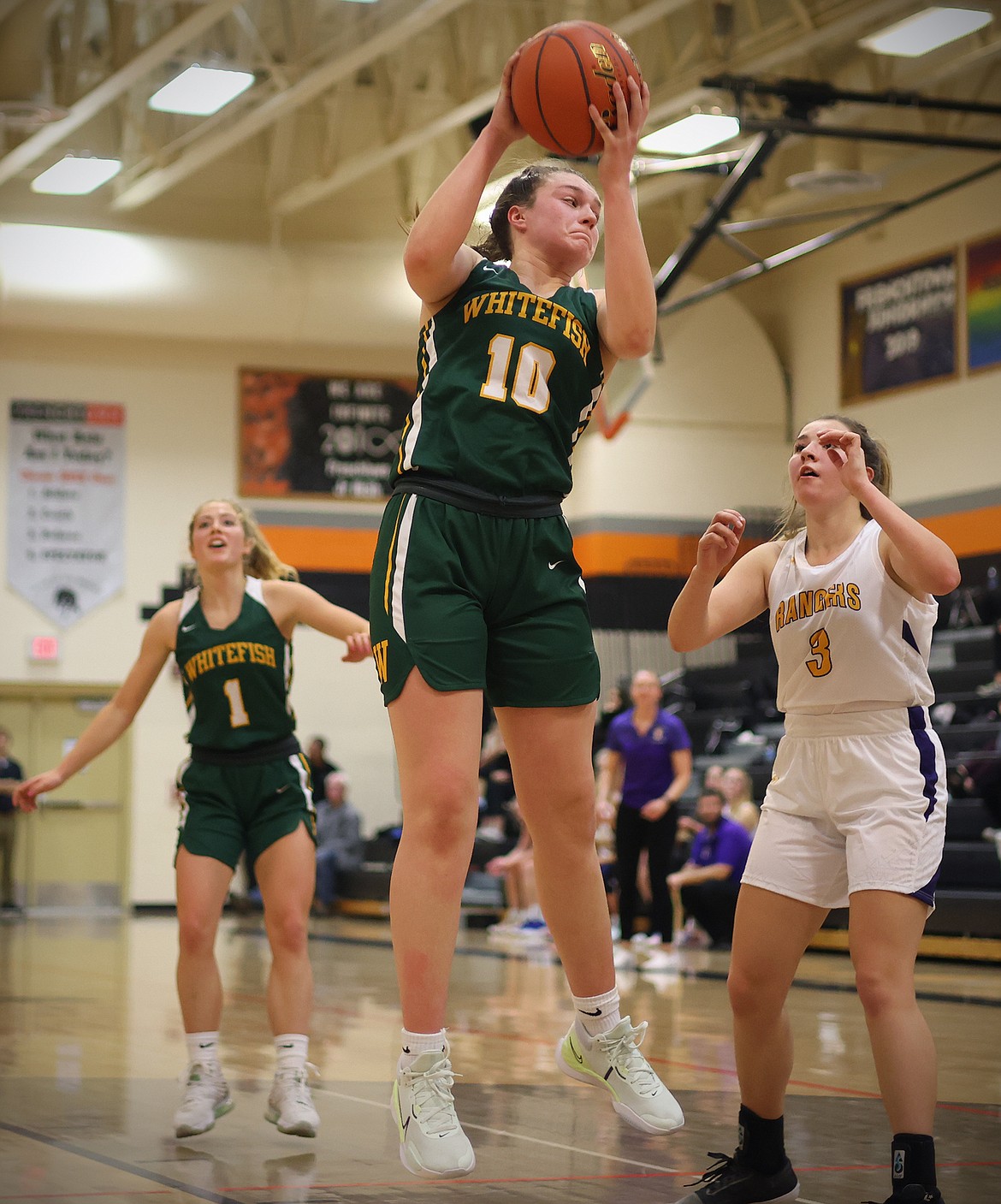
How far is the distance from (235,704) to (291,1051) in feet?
3.36

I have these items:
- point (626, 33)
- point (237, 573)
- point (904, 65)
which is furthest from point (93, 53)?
point (237, 573)

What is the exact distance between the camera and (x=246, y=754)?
4902 mm

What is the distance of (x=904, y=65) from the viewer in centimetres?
1533

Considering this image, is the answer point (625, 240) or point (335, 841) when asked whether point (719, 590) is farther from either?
point (335, 841)

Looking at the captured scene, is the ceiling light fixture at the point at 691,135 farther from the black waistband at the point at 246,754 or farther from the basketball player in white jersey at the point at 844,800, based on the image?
the basketball player in white jersey at the point at 844,800

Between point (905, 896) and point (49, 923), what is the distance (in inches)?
559

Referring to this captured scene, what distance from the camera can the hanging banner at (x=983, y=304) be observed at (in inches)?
638

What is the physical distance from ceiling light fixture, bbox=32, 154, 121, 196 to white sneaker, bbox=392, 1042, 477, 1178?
14345 mm

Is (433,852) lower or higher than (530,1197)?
higher

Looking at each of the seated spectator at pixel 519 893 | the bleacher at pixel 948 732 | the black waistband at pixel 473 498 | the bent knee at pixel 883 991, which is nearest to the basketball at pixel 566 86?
the black waistband at pixel 473 498

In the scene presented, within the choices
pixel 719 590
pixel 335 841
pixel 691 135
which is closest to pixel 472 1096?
pixel 719 590

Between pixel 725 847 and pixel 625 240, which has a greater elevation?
pixel 625 240

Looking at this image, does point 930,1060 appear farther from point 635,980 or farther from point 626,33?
point 626,33

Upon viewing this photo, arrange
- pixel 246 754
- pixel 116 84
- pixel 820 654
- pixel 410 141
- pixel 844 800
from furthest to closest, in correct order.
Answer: pixel 410 141, pixel 116 84, pixel 246 754, pixel 820 654, pixel 844 800
